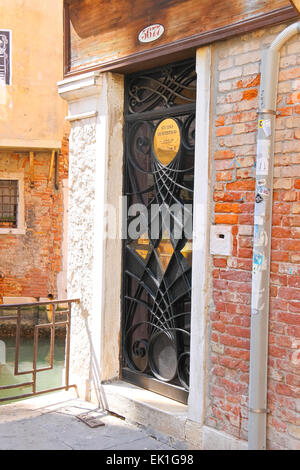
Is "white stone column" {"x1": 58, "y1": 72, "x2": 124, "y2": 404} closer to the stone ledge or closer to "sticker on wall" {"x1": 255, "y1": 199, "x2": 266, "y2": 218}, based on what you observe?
the stone ledge

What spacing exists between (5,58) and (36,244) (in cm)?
443

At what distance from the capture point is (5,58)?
11805 mm

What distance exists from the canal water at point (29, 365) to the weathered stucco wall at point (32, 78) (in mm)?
4608

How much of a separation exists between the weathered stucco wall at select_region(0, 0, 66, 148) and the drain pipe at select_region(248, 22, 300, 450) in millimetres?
8913

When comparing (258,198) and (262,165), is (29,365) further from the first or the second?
(262,165)

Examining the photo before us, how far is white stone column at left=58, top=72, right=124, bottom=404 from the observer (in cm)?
495

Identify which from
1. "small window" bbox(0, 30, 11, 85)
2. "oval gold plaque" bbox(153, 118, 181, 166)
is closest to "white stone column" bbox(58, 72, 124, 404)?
"oval gold plaque" bbox(153, 118, 181, 166)

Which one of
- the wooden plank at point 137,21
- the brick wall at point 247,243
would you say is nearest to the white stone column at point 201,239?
the brick wall at point 247,243

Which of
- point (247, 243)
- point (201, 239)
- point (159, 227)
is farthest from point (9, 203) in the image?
point (247, 243)

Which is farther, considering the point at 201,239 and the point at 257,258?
the point at 201,239

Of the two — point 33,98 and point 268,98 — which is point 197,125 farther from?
point 33,98

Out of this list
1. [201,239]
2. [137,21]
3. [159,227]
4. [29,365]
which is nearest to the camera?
[201,239]
